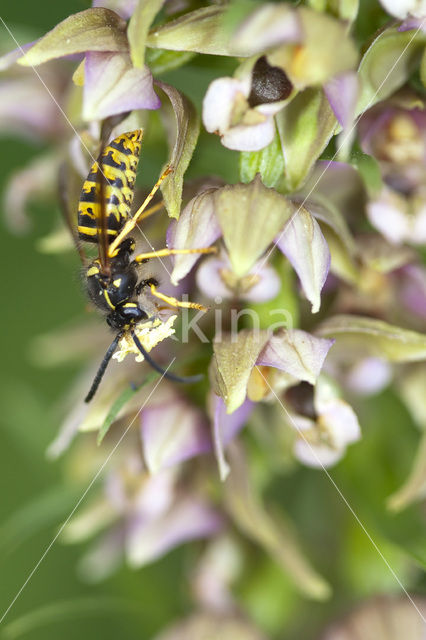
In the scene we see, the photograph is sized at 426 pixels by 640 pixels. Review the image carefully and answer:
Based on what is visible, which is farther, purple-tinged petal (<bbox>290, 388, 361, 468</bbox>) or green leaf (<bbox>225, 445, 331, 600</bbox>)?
green leaf (<bbox>225, 445, 331, 600</bbox>)

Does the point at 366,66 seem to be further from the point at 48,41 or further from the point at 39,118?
the point at 39,118

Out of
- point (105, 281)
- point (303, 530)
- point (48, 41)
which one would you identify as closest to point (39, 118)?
point (105, 281)

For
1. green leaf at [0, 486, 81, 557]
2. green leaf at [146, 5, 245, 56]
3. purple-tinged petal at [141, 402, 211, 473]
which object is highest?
green leaf at [146, 5, 245, 56]

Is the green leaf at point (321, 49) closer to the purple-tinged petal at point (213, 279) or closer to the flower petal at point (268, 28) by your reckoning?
the flower petal at point (268, 28)

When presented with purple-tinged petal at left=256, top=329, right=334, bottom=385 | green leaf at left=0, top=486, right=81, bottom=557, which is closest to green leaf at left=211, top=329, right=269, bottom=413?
purple-tinged petal at left=256, top=329, right=334, bottom=385

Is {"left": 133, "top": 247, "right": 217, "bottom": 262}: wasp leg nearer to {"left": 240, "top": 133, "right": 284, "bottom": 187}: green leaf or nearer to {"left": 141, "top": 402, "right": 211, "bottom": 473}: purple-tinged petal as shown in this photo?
{"left": 240, "top": 133, "right": 284, "bottom": 187}: green leaf

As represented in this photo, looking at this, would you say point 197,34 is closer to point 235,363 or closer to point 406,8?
point 406,8

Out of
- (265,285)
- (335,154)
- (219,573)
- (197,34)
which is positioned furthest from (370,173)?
(219,573)
